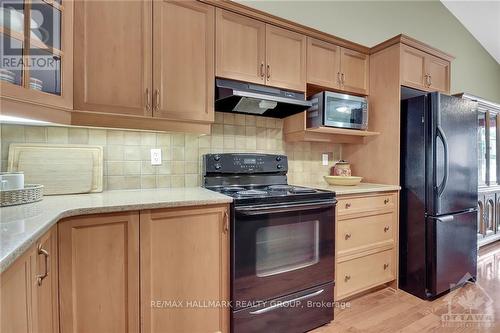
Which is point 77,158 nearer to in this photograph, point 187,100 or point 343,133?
point 187,100

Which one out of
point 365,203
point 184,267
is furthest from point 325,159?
point 184,267

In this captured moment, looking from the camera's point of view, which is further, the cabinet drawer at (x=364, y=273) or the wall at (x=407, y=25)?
the wall at (x=407, y=25)

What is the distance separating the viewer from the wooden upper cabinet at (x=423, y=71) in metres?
2.33

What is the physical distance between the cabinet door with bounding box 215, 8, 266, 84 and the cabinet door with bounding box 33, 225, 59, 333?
53.5 inches

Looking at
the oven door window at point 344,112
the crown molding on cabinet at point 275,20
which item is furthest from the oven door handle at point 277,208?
the crown molding on cabinet at point 275,20

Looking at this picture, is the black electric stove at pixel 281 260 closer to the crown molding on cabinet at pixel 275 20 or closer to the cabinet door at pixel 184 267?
the cabinet door at pixel 184 267

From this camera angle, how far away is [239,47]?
6.23 feet

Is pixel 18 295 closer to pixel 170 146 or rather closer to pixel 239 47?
pixel 170 146

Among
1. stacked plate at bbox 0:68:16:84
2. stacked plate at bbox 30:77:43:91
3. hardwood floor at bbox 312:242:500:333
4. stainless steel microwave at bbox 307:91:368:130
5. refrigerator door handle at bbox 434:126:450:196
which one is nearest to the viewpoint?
stacked plate at bbox 0:68:16:84

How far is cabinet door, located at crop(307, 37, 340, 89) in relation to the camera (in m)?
2.20

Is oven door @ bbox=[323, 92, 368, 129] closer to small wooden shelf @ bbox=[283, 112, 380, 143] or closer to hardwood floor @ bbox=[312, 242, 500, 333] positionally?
small wooden shelf @ bbox=[283, 112, 380, 143]

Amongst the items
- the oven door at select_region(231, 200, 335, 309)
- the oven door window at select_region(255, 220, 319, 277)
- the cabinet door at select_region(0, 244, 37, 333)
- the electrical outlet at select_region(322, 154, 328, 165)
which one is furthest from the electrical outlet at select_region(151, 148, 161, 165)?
the electrical outlet at select_region(322, 154, 328, 165)

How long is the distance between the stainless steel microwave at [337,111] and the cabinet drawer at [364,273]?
113 centimetres

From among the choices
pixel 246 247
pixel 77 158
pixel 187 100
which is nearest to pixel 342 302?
pixel 246 247
